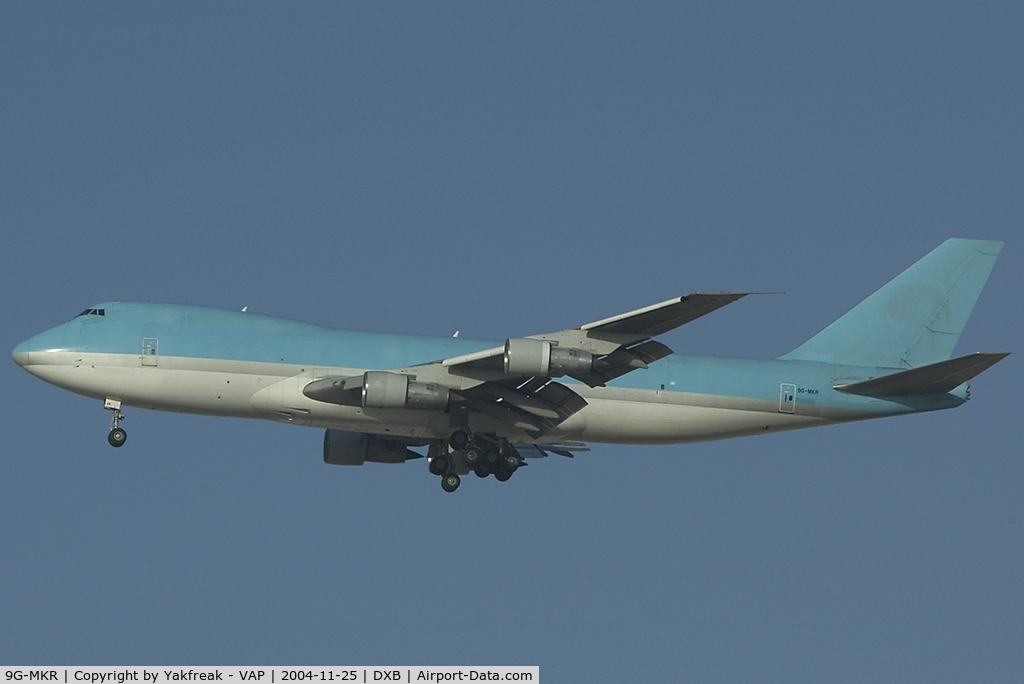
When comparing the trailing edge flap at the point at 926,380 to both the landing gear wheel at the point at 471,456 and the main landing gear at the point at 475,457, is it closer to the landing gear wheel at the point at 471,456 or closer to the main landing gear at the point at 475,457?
the main landing gear at the point at 475,457

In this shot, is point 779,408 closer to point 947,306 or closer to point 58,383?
point 947,306

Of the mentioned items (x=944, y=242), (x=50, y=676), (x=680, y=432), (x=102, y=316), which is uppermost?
(x=944, y=242)

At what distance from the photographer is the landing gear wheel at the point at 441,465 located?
4484cm

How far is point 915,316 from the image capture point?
48.3 m

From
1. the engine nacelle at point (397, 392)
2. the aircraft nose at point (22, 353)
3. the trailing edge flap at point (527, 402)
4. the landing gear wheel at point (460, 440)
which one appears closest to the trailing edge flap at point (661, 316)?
the trailing edge flap at point (527, 402)

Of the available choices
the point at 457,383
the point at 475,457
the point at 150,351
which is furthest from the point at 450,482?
the point at 150,351

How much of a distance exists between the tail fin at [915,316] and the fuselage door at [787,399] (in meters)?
2.53

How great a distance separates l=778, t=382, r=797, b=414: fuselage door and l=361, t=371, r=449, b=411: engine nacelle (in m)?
11.0

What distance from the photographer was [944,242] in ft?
163

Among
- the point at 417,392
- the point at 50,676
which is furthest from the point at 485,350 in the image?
the point at 50,676

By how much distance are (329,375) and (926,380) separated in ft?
59.1

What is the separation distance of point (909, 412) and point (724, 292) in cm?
1226

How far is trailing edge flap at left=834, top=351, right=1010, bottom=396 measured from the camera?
141 feet

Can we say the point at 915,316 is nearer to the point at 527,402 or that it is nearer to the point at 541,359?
the point at 527,402
